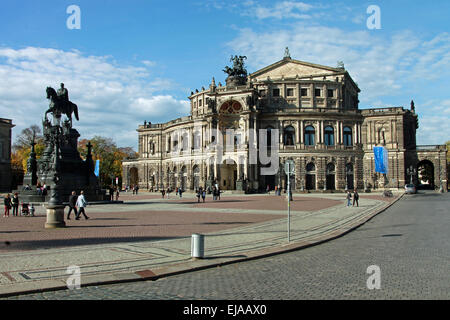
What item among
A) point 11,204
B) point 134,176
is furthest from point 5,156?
point 11,204

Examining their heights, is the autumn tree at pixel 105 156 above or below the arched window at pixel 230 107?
below

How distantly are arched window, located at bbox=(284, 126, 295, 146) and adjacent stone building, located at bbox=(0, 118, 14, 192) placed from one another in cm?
6067

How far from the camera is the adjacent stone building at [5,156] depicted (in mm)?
85000

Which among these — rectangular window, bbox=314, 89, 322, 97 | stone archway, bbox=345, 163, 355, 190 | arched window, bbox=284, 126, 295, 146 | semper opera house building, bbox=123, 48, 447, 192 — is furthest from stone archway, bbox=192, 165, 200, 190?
stone archway, bbox=345, 163, 355, 190

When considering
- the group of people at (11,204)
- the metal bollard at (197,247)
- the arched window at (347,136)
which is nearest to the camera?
the metal bollard at (197,247)

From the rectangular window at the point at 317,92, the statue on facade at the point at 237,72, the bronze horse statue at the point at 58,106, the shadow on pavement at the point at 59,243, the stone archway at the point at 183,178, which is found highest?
the statue on facade at the point at 237,72

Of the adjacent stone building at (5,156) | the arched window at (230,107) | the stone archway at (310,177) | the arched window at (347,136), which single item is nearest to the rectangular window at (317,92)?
the arched window at (347,136)

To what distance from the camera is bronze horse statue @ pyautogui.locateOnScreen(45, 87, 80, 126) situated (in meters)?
37.3

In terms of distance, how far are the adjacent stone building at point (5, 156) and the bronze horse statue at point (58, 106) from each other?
5658cm

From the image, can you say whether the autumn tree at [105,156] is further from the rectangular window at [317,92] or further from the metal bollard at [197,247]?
the metal bollard at [197,247]

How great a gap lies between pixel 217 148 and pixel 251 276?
207 feet

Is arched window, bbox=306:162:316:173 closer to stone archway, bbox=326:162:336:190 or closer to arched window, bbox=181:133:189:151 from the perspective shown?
stone archway, bbox=326:162:336:190

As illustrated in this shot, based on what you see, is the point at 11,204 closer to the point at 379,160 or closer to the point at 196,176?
the point at 379,160
